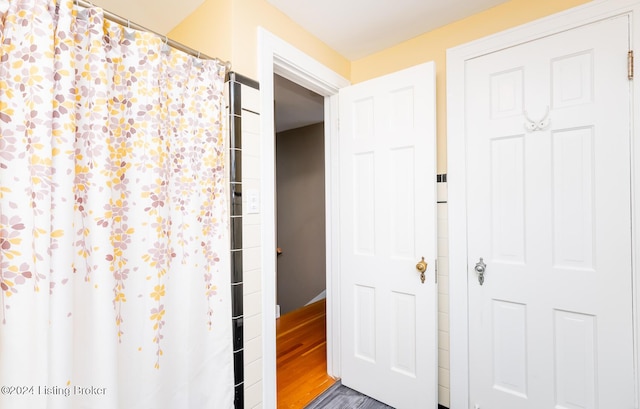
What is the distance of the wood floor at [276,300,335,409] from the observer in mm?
1828

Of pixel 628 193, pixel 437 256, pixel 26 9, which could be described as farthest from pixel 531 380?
pixel 26 9

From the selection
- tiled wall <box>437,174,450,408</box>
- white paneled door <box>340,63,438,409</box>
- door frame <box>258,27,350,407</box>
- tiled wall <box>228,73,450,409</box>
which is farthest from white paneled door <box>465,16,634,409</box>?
tiled wall <box>228,73,450,409</box>

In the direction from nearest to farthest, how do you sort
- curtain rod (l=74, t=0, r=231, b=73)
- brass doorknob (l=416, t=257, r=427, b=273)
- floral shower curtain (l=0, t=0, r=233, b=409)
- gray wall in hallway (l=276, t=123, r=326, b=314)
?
floral shower curtain (l=0, t=0, r=233, b=409) < curtain rod (l=74, t=0, r=231, b=73) < brass doorknob (l=416, t=257, r=427, b=273) < gray wall in hallway (l=276, t=123, r=326, b=314)

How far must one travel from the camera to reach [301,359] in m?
2.25

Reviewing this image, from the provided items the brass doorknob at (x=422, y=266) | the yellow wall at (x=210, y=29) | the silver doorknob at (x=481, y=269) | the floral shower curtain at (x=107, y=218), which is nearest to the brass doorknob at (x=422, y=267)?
the brass doorknob at (x=422, y=266)

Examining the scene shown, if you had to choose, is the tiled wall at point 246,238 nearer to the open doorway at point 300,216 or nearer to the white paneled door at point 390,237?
the white paneled door at point 390,237

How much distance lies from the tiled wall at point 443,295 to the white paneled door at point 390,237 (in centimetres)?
12

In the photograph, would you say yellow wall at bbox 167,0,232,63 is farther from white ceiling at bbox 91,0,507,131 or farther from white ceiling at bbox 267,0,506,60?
white ceiling at bbox 267,0,506,60

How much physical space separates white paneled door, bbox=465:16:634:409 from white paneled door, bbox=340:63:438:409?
237 mm

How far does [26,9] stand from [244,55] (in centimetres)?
75

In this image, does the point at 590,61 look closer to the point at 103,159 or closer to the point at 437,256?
the point at 437,256

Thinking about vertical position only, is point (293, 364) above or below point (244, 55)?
below

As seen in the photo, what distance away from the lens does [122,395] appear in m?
0.96

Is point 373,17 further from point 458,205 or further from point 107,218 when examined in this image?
point 107,218
